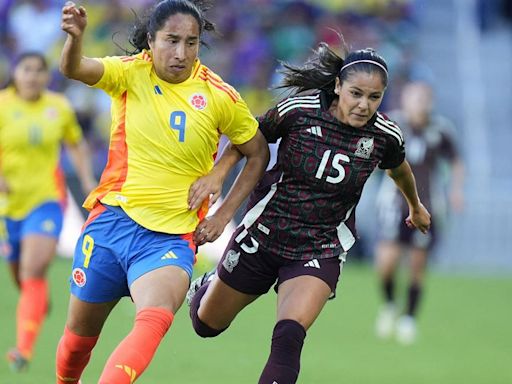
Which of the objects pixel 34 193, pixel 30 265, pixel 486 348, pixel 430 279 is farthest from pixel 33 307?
pixel 430 279

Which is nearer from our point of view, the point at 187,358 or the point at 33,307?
the point at 33,307

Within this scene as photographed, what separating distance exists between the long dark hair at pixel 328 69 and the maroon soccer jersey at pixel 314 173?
0.09 meters

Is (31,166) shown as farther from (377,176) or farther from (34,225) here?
(377,176)

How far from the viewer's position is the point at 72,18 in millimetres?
5652

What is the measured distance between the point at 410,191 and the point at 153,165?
64.5 inches

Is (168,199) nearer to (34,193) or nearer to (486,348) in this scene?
(34,193)

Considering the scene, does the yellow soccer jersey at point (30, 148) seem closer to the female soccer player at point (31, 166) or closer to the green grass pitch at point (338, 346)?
the female soccer player at point (31, 166)

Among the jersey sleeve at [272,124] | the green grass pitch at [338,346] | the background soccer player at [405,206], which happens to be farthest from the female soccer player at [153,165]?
the background soccer player at [405,206]

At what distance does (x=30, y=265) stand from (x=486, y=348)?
442 cm

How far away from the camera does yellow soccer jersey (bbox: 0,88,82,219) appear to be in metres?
9.78

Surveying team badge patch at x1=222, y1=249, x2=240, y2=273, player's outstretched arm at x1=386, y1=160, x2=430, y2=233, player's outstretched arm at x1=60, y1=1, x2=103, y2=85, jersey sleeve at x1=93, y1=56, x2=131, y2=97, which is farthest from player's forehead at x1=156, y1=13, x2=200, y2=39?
player's outstretched arm at x1=386, y1=160, x2=430, y2=233

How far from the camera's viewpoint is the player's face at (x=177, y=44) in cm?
602

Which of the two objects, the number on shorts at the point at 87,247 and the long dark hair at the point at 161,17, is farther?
the number on shorts at the point at 87,247

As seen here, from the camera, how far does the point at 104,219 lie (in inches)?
246
